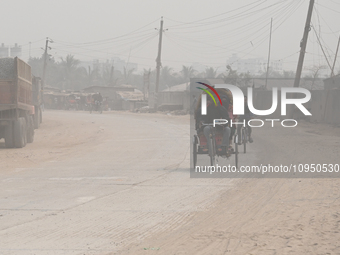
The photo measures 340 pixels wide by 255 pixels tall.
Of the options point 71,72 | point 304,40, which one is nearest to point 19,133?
point 304,40

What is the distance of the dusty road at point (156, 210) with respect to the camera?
5355 millimetres

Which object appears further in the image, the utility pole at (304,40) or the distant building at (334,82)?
the distant building at (334,82)

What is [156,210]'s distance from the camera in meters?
7.30

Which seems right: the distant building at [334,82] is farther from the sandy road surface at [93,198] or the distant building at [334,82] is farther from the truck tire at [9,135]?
the truck tire at [9,135]

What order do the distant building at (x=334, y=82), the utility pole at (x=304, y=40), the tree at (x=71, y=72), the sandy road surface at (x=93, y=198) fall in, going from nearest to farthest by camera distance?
the sandy road surface at (x=93, y=198)
the utility pole at (x=304, y=40)
the distant building at (x=334, y=82)
the tree at (x=71, y=72)

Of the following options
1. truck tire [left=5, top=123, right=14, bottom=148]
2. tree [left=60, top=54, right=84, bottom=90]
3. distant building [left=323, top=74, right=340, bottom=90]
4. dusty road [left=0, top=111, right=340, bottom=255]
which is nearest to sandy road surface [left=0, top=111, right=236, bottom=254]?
dusty road [left=0, top=111, right=340, bottom=255]

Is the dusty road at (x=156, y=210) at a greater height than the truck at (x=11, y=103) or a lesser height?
lesser

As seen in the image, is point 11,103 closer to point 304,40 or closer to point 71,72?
point 304,40

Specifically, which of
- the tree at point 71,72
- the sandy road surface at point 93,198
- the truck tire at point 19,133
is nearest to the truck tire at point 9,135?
the truck tire at point 19,133

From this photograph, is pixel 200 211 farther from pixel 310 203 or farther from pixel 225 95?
pixel 225 95

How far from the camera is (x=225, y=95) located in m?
11.7

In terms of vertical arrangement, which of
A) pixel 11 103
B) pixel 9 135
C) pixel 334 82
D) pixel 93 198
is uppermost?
pixel 334 82

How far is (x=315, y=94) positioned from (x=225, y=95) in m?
23.3

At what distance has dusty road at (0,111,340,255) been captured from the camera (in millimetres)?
5355
